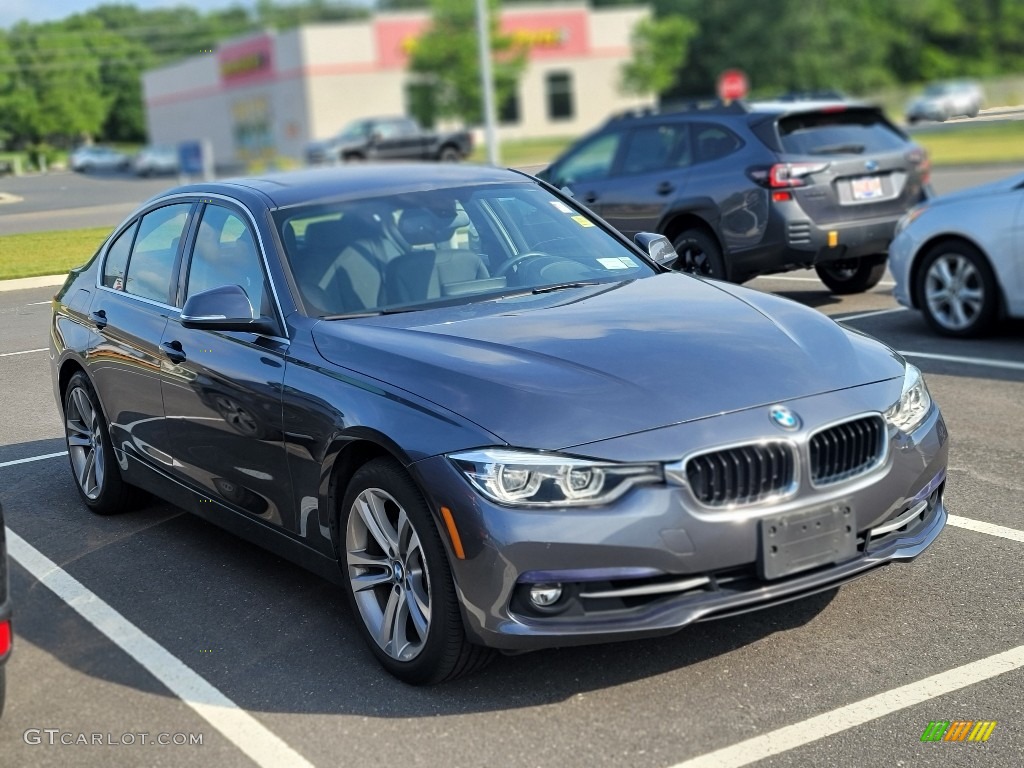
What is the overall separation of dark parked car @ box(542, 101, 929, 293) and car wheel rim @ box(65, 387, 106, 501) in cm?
482

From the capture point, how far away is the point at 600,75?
6781 cm

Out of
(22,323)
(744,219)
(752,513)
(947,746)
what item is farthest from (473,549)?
(744,219)

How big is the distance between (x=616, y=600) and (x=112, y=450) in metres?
3.28

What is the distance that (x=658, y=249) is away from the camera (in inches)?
240

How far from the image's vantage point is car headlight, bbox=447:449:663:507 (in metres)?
3.97

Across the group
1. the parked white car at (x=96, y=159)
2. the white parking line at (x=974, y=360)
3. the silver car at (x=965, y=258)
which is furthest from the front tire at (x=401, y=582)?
the parked white car at (x=96, y=159)

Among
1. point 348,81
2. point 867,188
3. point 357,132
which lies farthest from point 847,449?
point 348,81

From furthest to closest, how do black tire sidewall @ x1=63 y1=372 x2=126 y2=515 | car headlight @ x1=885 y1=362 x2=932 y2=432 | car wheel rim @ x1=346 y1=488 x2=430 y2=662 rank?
1. black tire sidewall @ x1=63 y1=372 x2=126 y2=515
2. car headlight @ x1=885 y1=362 x2=932 y2=432
3. car wheel rim @ x1=346 y1=488 x2=430 y2=662

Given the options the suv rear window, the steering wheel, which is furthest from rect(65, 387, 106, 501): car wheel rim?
the suv rear window

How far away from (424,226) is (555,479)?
6.11 ft

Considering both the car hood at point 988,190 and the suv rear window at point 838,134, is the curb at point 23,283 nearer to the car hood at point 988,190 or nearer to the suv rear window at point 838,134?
the suv rear window at point 838,134

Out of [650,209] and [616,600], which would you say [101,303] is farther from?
[650,209]

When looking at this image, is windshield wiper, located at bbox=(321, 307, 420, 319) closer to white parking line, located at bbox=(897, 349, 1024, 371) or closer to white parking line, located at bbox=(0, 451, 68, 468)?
white parking line, located at bbox=(0, 451, 68, 468)

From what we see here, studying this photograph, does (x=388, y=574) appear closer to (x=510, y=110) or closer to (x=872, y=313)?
(x=872, y=313)
